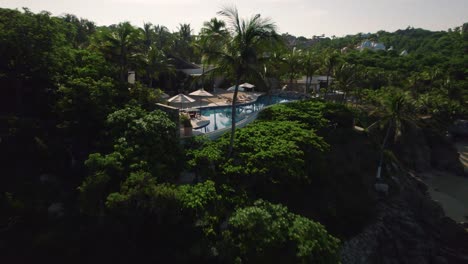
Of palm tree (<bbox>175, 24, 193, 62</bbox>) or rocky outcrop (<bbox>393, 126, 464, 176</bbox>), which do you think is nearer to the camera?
rocky outcrop (<bbox>393, 126, 464, 176</bbox>)

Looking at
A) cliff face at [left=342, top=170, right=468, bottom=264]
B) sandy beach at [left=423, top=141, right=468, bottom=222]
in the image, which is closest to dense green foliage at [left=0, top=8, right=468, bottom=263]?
cliff face at [left=342, top=170, right=468, bottom=264]

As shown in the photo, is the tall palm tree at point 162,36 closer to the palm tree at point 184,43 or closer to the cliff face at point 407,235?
the palm tree at point 184,43

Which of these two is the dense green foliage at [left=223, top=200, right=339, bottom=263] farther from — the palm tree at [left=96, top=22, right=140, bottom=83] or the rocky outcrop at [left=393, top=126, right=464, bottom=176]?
the rocky outcrop at [left=393, top=126, right=464, bottom=176]

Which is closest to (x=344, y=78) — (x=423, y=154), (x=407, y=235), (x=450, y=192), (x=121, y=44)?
(x=423, y=154)

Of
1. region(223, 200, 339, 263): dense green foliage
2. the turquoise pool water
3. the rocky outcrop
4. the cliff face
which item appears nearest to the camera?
region(223, 200, 339, 263): dense green foliage

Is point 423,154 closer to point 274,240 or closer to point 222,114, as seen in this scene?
point 222,114

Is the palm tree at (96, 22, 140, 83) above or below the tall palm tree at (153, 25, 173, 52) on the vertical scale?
below
